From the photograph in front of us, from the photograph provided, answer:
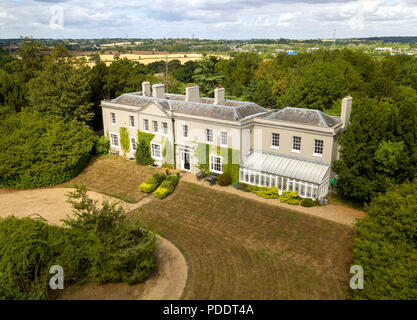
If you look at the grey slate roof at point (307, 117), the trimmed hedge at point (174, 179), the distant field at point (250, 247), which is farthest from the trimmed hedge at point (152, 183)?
the grey slate roof at point (307, 117)

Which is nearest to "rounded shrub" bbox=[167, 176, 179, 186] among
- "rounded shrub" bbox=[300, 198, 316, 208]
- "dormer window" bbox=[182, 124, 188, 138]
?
"dormer window" bbox=[182, 124, 188, 138]

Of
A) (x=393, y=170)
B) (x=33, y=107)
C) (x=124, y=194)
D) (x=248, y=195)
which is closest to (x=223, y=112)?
(x=248, y=195)

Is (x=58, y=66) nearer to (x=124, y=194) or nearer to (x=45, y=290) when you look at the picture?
(x=124, y=194)

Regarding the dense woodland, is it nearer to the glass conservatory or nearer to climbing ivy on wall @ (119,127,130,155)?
the glass conservatory

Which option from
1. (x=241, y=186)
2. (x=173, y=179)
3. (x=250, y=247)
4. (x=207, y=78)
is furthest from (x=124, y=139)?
(x=207, y=78)

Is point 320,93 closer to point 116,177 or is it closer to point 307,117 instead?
point 307,117

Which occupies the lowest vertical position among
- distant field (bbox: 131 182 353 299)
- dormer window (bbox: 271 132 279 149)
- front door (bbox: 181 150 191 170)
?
distant field (bbox: 131 182 353 299)

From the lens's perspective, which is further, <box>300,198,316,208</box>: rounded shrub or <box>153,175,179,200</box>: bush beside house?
<box>153,175,179,200</box>: bush beside house
